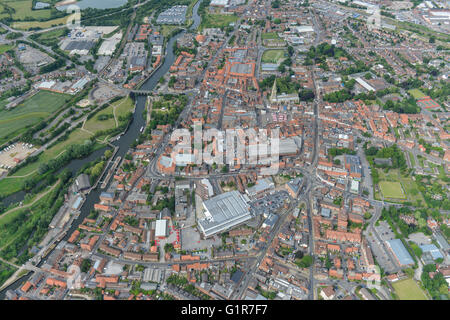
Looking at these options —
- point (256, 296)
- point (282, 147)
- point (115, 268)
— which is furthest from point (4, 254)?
point (282, 147)

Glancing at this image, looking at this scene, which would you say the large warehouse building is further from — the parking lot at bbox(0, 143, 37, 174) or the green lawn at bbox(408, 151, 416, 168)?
the parking lot at bbox(0, 143, 37, 174)

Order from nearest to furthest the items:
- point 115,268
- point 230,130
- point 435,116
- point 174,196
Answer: point 115,268, point 174,196, point 230,130, point 435,116

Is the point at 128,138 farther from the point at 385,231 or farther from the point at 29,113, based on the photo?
the point at 385,231

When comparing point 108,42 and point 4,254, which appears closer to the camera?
point 4,254

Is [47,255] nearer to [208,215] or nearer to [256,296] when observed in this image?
[208,215]

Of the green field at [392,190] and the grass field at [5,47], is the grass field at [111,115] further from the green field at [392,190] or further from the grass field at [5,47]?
the green field at [392,190]

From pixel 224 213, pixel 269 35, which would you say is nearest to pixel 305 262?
pixel 224 213
